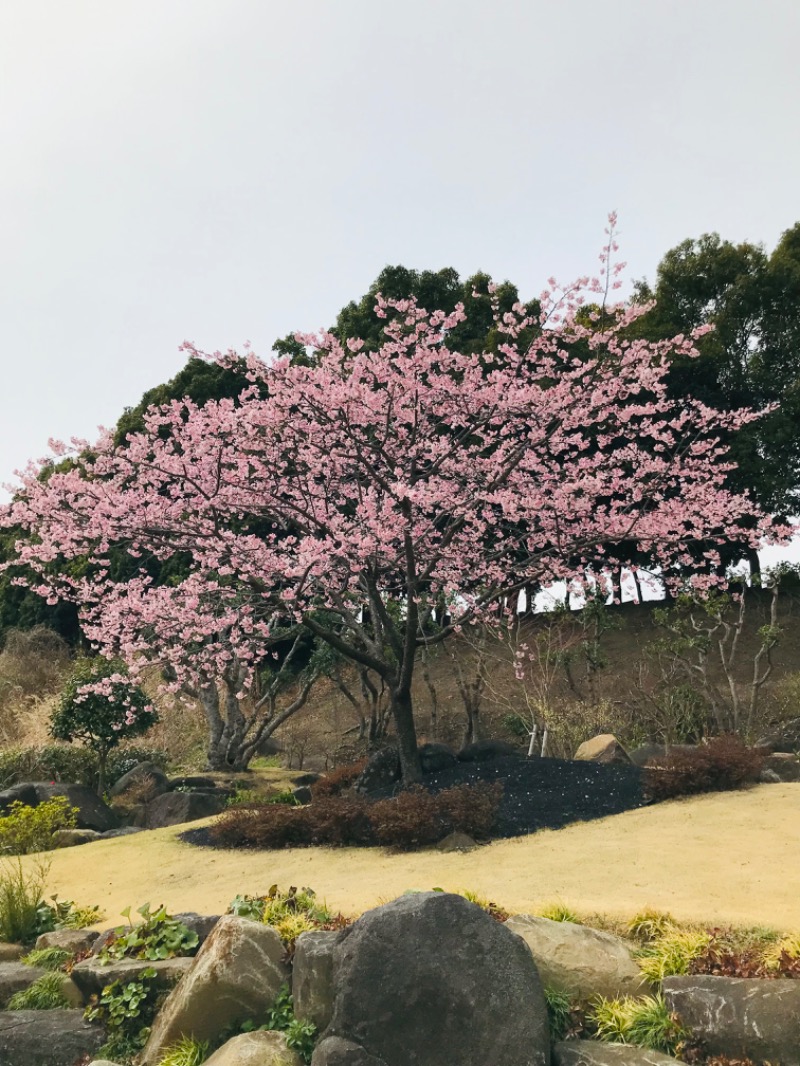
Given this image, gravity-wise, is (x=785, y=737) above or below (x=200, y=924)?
above

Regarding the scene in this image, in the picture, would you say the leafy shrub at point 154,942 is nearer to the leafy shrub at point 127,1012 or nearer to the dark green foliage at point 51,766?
the leafy shrub at point 127,1012

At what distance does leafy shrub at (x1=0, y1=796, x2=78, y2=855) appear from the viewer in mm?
10555

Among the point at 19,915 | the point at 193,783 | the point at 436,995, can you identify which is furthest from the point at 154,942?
the point at 193,783

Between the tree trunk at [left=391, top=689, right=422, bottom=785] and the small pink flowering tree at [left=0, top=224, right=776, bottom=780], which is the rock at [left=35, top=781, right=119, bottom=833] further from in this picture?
the tree trunk at [left=391, top=689, right=422, bottom=785]

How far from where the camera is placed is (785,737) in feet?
52.3

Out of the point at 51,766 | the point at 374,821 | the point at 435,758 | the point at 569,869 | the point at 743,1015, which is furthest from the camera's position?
the point at 51,766

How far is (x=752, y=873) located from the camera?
22.6ft

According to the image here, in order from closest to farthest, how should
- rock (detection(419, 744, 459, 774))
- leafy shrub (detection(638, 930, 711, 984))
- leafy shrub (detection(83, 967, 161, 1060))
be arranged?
1. leafy shrub (detection(638, 930, 711, 984))
2. leafy shrub (detection(83, 967, 161, 1060))
3. rock (detection(419, 744, 459, 774))

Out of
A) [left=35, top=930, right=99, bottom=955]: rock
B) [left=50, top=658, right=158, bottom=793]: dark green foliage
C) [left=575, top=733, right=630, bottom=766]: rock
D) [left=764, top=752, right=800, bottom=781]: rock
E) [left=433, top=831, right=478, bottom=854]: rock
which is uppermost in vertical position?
[left=50, top=658, right=158, bottom=793]: dark green foliage

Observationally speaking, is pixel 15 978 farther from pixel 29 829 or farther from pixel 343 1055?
pixel 29 829

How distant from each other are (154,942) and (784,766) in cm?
903

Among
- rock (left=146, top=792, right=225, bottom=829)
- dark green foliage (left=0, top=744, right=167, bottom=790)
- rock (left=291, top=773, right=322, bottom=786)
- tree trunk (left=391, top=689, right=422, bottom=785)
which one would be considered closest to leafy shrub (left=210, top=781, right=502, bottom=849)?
tree trunk (left=391, top=689, right=422, bottom=785)

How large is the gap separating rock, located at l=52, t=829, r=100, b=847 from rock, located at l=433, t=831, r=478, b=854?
236 inches

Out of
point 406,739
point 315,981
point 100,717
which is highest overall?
point 100,717
